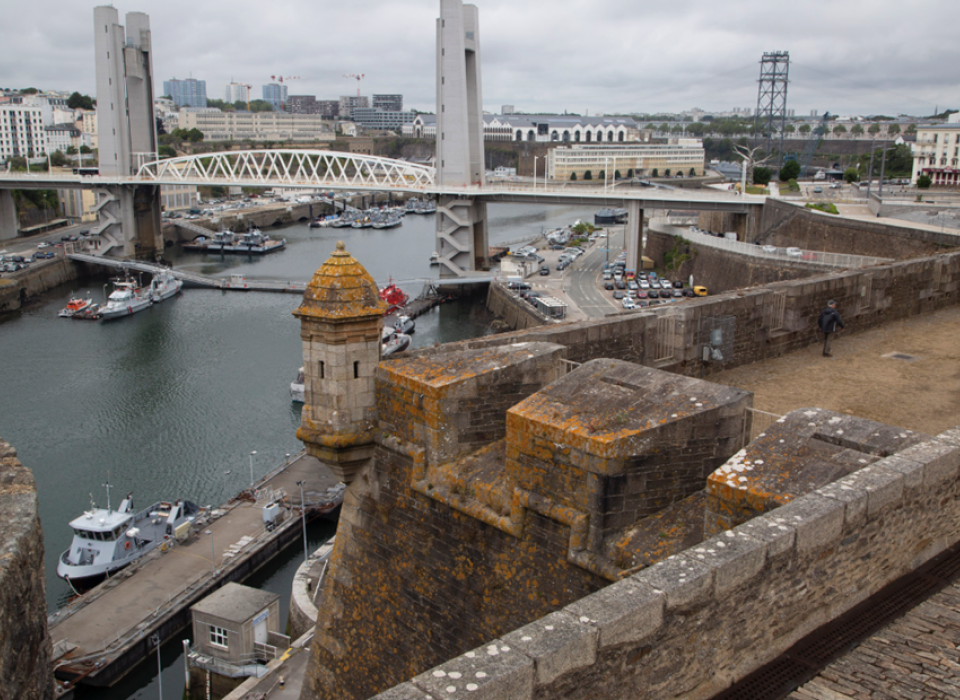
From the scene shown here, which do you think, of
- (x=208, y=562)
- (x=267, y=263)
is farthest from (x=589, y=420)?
(x=267, y=263)

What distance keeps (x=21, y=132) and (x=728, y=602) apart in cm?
11676

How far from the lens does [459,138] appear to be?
2051 inches

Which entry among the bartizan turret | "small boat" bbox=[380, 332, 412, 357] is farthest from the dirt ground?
"small boat" bbox=[380, 332, 412, 357]

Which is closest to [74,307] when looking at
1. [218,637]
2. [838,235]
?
[218,637]

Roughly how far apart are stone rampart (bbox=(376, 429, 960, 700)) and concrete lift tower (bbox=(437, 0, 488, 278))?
4816 centimetres

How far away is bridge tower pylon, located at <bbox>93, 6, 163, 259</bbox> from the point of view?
200 ft

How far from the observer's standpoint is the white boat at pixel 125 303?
44062 millimetres

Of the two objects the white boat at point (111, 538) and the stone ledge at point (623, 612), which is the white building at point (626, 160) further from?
the stone ledge at point (623, 612)

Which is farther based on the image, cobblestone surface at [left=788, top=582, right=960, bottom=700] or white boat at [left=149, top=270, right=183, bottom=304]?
white boat at [left=149, top=270, right=183, bottom=304]

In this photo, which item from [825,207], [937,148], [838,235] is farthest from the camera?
[937,148]

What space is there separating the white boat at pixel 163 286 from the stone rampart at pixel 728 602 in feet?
158

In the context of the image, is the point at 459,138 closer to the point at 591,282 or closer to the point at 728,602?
the point at 591,282

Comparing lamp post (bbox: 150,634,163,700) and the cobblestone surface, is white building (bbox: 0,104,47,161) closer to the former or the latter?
lamp post (bbox: 150,634,163,700)

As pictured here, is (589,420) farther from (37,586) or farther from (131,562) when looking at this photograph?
(131,562)
